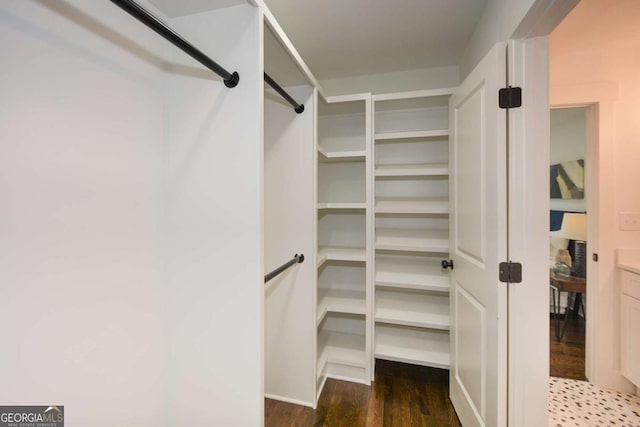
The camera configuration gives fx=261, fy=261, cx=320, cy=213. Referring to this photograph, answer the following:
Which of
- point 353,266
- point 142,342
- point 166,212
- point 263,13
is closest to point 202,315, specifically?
point 142,342

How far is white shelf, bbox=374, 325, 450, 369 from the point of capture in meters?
1.99

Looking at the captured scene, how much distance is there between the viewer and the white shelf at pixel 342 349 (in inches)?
80.9

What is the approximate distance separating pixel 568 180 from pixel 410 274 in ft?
7.05

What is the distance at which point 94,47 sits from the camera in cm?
82

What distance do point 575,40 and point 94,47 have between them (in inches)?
108

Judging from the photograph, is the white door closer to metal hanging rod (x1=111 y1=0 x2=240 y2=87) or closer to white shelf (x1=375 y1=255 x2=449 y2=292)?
white shelf (x1=375 y1=255 x2=449 y2=292)

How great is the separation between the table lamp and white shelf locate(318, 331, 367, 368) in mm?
2333

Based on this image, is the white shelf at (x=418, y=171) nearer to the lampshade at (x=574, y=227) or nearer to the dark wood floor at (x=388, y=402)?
the dark wood floor at (x=388, y=402)

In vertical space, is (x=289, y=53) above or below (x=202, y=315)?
above

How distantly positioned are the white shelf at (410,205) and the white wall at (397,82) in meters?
0.99

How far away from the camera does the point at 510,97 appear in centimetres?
117

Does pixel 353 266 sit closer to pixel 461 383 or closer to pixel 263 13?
pixel 461 383

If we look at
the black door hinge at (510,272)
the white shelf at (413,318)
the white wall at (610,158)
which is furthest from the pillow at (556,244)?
the black door hinge at (510,272)

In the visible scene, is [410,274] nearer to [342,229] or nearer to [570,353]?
[342,229]
